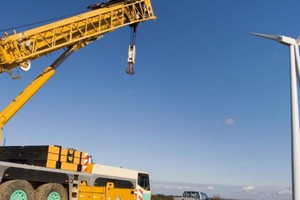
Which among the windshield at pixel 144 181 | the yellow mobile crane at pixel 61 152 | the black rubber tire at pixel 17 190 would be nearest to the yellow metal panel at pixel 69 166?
the yellow mobile crane at pixel 61 152

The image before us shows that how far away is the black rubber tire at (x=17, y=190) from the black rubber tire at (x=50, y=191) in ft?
1.13

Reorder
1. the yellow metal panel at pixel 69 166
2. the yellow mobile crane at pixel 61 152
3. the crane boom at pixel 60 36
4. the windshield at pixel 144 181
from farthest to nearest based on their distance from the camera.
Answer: the windshield at pixel 144 181
the crane boom at pixel 60 36
the yellow metal panel at pixel 69 166
the yellow mobile crane at pixel 61 152

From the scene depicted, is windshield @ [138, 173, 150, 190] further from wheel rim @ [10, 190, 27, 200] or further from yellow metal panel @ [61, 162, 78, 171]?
wheel rim @ [10, 190, 27, 200]

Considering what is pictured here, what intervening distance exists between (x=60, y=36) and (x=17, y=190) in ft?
27.1

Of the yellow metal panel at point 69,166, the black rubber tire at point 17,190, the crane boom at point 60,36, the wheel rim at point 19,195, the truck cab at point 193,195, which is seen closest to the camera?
the black rubber tire at point 17,190

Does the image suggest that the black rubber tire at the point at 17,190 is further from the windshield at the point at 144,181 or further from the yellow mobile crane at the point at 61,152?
the windshield at the point at 144,181

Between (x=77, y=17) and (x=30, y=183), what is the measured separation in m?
8.76

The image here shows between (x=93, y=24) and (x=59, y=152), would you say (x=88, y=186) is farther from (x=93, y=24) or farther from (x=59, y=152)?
(x=93, y=24)

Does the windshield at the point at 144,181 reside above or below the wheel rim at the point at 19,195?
above

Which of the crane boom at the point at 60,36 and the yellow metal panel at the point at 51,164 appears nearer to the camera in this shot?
the yellow metal panel at the point at 51,164

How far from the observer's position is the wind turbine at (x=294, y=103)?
15953mm

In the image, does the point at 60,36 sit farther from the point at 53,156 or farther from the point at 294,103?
the point at 294,103

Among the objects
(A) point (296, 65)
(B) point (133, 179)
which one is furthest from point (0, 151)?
(A) point (296, 65)

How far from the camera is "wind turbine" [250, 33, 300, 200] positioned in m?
16.0
